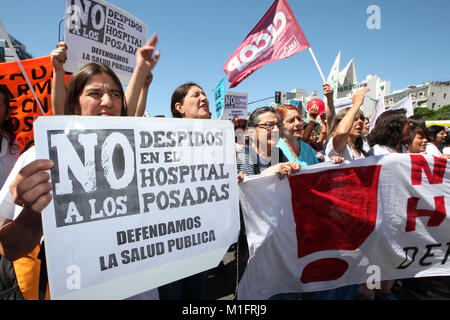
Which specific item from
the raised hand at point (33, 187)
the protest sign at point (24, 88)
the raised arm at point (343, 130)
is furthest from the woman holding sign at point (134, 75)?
the raised arm at point (343, 130)

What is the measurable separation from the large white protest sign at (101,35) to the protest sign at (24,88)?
1.36ft

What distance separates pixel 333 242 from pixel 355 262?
31 cm

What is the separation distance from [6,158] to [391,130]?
12.2 ft

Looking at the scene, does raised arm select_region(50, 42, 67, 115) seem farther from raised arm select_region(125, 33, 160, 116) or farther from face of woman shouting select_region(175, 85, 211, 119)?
face of woman shouting select_region(175, 85, 211, 119)

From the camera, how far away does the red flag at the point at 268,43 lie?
3.33m

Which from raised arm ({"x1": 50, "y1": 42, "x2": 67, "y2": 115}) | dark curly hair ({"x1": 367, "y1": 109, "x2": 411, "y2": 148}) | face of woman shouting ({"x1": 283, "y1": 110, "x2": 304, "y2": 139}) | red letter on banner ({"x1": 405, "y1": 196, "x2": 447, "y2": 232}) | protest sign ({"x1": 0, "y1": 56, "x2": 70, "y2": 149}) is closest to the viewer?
raised arm ({"x1": 50, "y1": 42, "x2": 67, "y2": 115})

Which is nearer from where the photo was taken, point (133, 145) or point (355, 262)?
point (133, 145)

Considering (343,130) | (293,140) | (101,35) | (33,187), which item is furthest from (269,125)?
(101,35)

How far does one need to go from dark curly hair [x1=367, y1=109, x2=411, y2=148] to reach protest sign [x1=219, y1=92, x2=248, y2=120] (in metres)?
4.44

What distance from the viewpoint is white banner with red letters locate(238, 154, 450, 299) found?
6.90ft

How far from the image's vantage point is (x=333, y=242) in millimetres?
2248

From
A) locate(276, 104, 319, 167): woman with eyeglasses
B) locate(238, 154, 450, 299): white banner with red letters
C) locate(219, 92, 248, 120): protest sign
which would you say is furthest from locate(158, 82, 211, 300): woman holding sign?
locate(219, 92, 248, 120): protest sign

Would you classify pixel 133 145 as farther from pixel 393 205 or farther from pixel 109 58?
pixel 393 205
